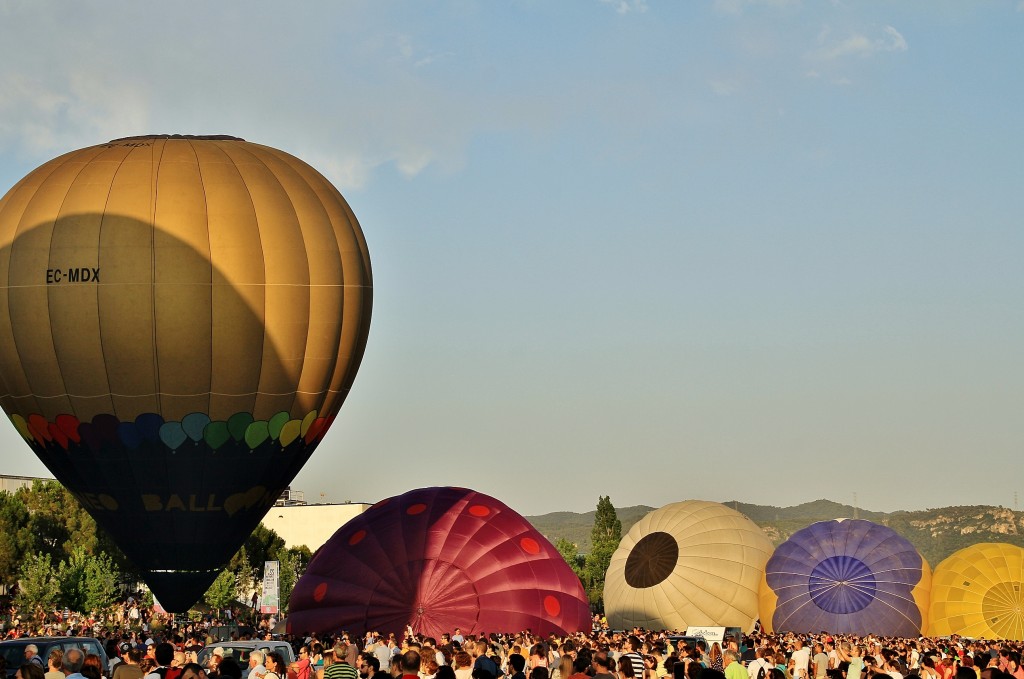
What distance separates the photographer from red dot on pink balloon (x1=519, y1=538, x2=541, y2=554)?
33.2 m

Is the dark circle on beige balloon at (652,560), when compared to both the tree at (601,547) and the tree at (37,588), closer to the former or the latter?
the tree at (37,588)

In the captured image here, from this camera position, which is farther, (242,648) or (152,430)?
(152,430)

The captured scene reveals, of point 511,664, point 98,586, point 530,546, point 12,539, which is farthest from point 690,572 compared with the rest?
point 12,539

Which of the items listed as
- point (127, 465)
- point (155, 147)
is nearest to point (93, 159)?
point (155, 147)

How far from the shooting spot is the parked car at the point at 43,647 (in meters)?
17.8

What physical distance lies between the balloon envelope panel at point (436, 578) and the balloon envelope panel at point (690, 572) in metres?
14.5

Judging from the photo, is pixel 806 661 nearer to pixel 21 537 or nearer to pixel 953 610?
pixel 953 610

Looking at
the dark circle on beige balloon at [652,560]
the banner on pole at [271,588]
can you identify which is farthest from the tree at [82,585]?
the dark circle on beige balloon at [652,560]

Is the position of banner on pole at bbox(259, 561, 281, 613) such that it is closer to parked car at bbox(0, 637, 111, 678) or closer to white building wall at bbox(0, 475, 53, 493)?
parked car at bbox(0, 637, 111, 678)

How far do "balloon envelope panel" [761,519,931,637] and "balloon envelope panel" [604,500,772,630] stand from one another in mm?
1774

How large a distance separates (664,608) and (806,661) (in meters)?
25.1

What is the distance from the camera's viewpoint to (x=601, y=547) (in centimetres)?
8756

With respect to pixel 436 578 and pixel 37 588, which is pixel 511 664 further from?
pixel 37 588

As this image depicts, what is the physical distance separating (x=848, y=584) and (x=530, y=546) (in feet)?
48.2
